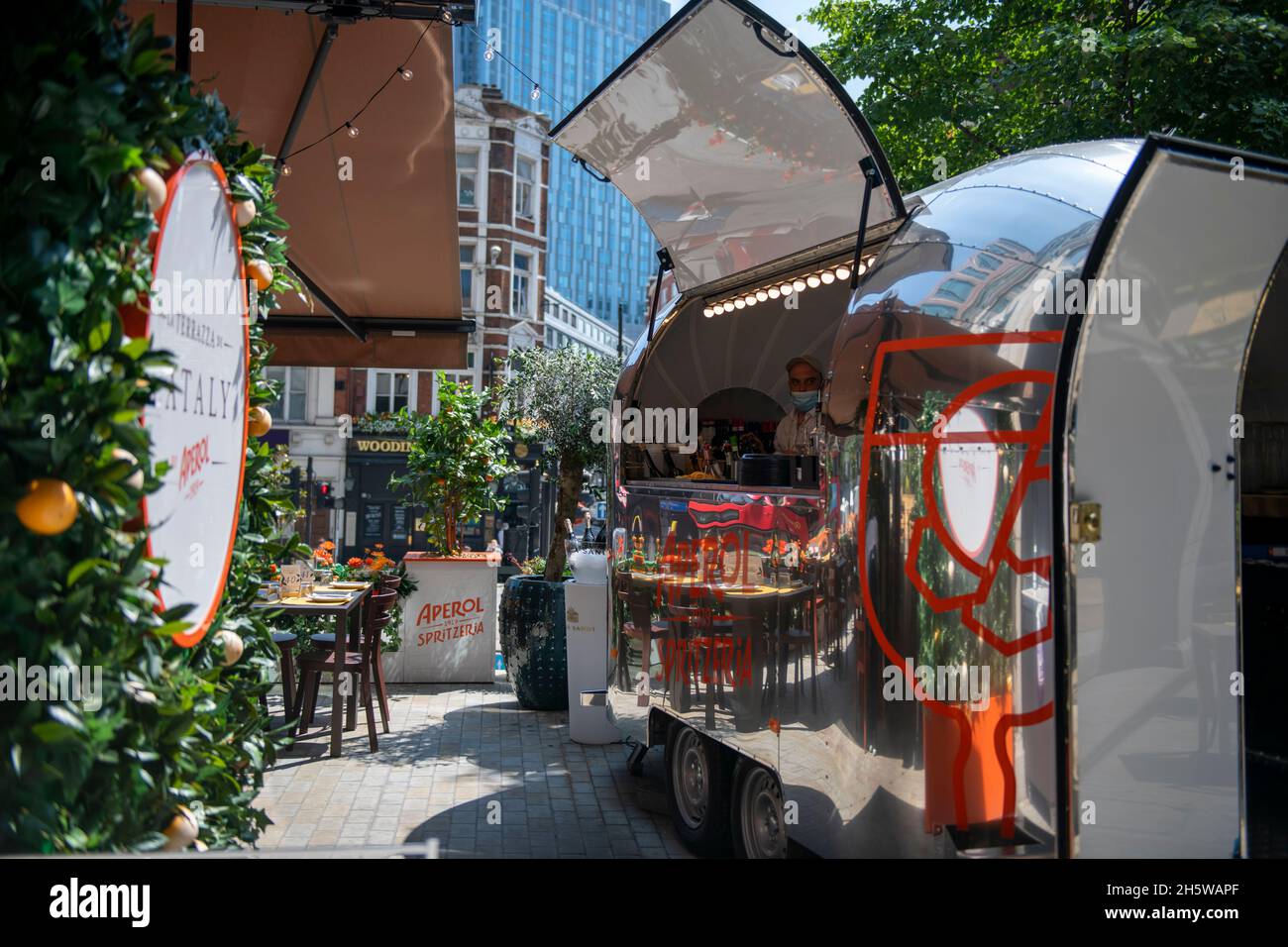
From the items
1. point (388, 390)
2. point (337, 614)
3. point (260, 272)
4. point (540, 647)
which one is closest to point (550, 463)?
point (540, 647)

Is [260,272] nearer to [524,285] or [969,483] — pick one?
[969,483]

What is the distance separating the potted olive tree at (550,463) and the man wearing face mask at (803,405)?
10.0ft

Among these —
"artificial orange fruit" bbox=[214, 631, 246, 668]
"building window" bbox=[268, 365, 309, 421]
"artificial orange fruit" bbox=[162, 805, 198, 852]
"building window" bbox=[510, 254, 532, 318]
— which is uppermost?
"building window" bbox=[510, 254, 532, 318]

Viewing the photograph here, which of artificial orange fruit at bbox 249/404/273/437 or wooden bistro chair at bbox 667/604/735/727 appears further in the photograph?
wooden bistro chair at bbox 667/604/735/727

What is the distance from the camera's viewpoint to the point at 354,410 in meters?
39.0

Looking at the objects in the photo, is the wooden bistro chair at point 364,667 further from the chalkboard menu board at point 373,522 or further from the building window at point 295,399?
the building window at point 295,399

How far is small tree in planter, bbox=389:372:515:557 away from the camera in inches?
481


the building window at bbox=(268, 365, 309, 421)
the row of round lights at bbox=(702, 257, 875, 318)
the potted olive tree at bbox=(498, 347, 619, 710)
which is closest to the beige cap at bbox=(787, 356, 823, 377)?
the row of round lights at bbox=(702, 257, 875, 318)

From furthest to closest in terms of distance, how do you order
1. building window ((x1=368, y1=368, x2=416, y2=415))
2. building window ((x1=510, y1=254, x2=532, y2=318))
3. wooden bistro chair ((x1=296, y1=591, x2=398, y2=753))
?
building window ((x1=510, y1=254, x2=532, y2=318)), building window ((x1=368, y1=368, x2=416, y2=415)), wooden bistro chair ((x1=296, y1=591, x2=398, y2=753))

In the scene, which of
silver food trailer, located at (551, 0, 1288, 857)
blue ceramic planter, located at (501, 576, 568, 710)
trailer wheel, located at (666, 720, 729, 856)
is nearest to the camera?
silver food trailer, located at (551, 0, 1288, 857)

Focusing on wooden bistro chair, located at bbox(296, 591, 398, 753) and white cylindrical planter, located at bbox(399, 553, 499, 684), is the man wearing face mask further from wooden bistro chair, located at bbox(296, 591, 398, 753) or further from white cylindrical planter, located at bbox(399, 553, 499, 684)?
white cylindrical planter, located at bbox(399, 553, 499, 684)

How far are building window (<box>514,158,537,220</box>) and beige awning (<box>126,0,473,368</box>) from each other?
112 ft
